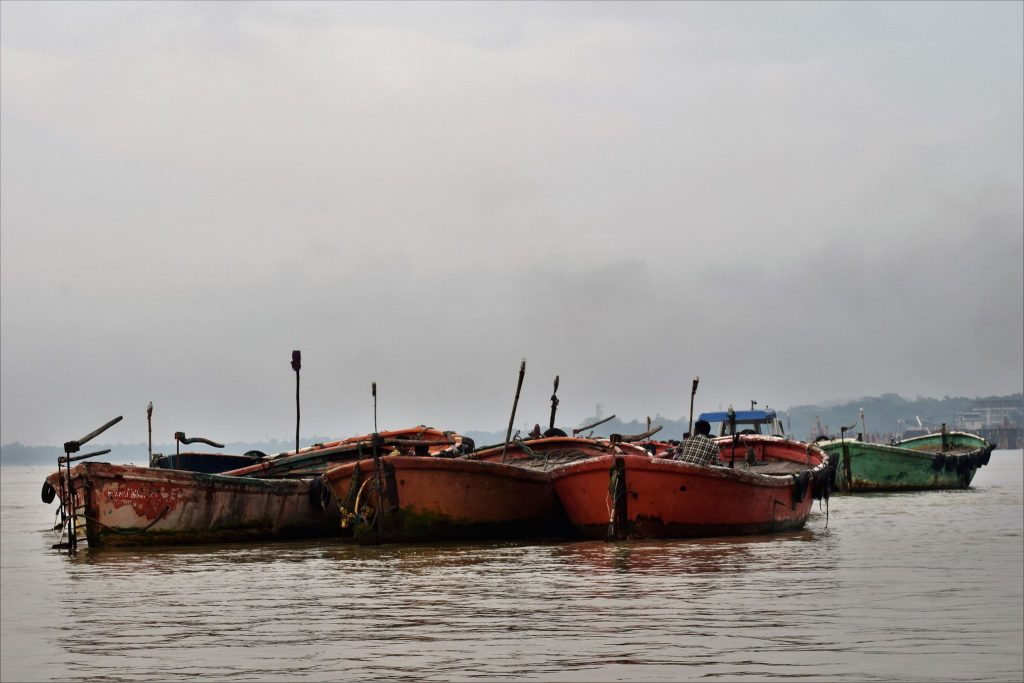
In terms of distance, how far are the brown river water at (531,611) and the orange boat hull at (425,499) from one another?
22.4 inches

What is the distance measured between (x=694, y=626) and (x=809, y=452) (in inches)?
758

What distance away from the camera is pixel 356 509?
22.8 metres

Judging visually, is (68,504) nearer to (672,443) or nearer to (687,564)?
(687,564)

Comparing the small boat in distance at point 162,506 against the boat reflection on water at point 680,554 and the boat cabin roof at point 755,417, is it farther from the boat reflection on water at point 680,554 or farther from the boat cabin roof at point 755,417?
the boat cabin roof at point 755,417

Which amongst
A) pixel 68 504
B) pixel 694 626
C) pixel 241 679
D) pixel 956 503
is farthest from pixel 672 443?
pixel 241 679

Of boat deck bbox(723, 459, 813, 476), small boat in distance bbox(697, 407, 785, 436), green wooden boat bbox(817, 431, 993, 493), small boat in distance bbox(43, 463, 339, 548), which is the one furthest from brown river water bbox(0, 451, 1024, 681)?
green wooden boat bbox(817, 431, 993, 493)

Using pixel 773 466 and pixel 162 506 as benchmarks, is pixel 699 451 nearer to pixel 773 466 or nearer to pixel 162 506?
pixel 773 466

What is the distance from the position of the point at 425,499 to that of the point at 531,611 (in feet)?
29.9

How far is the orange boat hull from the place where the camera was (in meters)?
22.7

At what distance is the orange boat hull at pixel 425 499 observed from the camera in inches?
895

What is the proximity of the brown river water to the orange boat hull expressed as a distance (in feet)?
1.87

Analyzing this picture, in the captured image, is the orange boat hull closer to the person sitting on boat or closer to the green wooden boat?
the person sitting on boat

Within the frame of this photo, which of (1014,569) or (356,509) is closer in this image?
(1014,569)

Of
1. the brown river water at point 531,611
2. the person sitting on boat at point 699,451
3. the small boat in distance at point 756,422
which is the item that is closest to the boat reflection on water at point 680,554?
the brown river water at point 531,611
